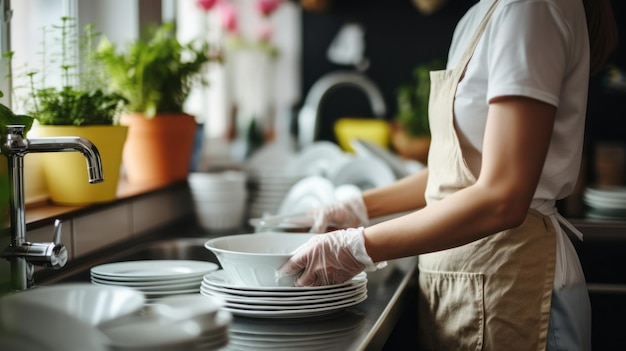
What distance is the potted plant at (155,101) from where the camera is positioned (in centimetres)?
204

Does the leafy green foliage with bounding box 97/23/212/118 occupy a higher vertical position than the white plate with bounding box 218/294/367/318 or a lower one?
higher

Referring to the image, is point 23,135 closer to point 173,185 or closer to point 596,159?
point 173,185

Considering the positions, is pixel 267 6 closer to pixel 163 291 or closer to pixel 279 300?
pixel 163 291

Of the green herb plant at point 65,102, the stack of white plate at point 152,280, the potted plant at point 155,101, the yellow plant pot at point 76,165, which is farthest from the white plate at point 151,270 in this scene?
the potted plant at point 155,101

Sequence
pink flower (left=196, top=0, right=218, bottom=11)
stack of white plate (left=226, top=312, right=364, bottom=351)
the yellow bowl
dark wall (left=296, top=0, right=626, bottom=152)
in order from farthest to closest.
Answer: dark wall (left=296, top=0, right=626, bottom=152), the yellow bowl, pink flower (left=196, top=0, right=218, bottom=11), stack of white plate (left=226, top=312, right=364, bottom=351)

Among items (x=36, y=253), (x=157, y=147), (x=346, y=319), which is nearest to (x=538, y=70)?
(x=346, y=319)

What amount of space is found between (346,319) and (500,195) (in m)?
0.33

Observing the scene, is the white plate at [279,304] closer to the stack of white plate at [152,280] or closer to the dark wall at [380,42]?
the stack of white plate at [152,280]

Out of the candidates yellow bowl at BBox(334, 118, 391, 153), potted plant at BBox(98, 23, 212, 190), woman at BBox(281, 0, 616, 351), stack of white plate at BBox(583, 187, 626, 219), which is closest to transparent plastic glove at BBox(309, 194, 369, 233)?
woman at BBox(281, 0, 616, 351)

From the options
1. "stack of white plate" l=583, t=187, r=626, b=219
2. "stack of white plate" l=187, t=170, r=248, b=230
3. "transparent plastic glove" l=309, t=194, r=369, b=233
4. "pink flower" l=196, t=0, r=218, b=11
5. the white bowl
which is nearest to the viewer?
the white bowl

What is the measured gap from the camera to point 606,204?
8.43ft

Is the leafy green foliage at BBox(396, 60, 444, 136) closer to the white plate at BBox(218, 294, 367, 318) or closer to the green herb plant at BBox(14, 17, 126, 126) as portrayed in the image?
the green herb plant at BBox(14, 17, 126, 126)

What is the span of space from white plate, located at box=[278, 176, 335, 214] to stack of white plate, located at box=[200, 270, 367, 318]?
746 millimetres

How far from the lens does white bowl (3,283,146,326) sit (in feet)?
3.15
